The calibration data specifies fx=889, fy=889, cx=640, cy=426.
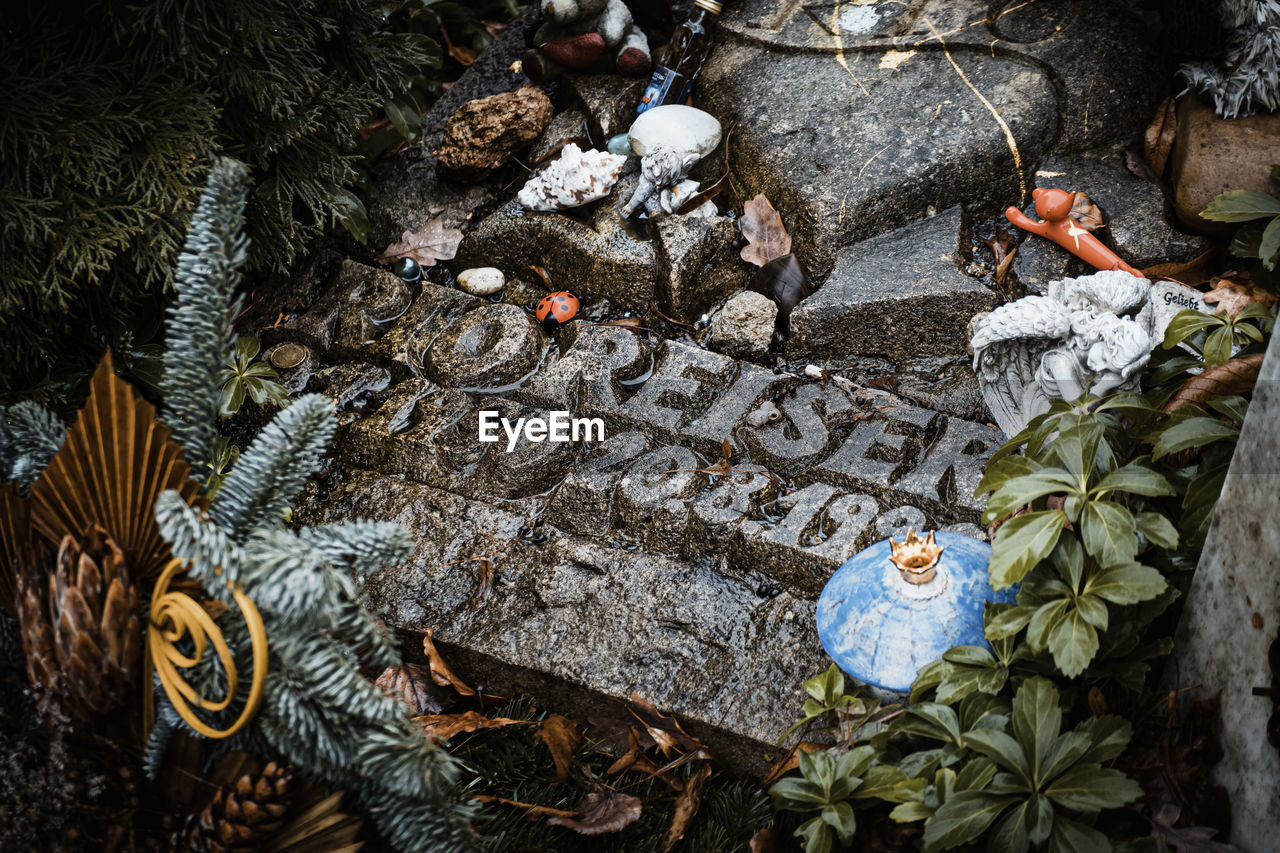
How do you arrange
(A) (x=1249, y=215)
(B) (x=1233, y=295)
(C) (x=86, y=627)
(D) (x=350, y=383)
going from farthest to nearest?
(D) (x=350, y=383)
(B) (x=1233, y=295)
(A) (x=1249, y=215)
(C) (x=86, y=627)

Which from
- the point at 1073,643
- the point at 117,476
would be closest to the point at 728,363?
the point at 1073,643

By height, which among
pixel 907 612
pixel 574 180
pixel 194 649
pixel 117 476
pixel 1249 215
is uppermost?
pixel 117 476

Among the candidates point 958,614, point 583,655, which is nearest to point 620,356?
point 583,655

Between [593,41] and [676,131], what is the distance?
23.8 inches

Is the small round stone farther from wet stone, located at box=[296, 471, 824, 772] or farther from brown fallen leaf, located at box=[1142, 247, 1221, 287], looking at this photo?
brown fallen leaf, located at box=[1142, 247, 1221, 287]

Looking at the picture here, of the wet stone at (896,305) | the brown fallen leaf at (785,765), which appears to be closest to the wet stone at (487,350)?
the wet stone at (896,305)

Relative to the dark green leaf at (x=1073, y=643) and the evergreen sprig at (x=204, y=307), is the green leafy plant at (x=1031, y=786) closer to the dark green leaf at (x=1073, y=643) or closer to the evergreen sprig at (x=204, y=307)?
the dark green leaf at (x=1073, y=643)

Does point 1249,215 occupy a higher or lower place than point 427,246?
higher

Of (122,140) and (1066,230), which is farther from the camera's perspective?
(1066,230)

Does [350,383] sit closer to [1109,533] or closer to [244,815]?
[244,815]

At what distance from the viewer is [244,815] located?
3.42 ft

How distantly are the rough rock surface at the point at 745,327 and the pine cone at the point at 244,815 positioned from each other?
7.22ft

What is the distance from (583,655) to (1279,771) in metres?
1.46
